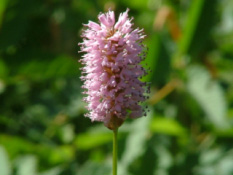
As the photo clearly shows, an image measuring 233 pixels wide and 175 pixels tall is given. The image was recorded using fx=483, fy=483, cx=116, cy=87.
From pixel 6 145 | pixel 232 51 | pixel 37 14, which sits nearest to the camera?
pixel 6 145

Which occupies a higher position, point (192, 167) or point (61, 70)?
point (61, 70)

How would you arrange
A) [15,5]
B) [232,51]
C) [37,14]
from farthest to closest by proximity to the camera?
[37,14], [232,51], [15,5]

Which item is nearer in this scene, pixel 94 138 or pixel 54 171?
pixel 54 171

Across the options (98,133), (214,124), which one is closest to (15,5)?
(98,133)

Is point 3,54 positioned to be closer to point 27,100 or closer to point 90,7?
point 27,100

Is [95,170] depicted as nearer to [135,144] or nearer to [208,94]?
[135,144]

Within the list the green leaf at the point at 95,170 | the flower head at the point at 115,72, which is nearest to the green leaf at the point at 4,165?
the green leaf at the point at 95,170

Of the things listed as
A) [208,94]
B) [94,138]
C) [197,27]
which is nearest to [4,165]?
[94,138]

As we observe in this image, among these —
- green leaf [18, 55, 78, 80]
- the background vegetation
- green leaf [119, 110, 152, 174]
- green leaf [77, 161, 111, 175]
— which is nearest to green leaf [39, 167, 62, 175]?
the background vegetation
